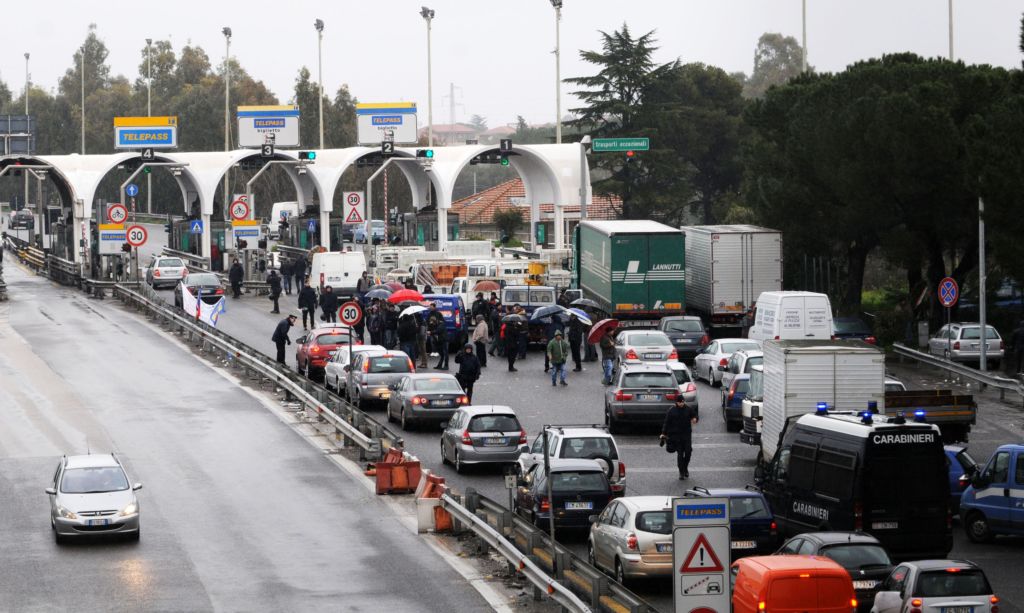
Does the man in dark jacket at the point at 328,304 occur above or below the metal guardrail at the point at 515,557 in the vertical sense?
above

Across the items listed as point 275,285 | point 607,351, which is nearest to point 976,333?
point 607,351

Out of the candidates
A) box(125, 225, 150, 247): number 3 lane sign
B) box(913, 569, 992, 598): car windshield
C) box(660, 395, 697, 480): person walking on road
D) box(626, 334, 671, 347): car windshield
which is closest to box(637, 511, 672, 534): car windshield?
box(913, 569, 992, 598): car windshield

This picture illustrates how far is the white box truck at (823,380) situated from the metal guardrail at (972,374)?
11.6 meters

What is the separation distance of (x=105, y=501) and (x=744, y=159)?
45.0 m

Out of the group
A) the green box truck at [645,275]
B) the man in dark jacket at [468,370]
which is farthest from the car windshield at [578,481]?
the green box truck at [645,275]

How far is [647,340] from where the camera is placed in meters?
42.4

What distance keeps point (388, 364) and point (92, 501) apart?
1302 centimetres

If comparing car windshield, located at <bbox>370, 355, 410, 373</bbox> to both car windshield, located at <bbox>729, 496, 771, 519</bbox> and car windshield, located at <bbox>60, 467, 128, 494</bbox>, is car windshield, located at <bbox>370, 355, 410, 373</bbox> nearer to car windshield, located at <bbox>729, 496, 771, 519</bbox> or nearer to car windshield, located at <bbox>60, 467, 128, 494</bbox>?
car windshield, located at <bbox>60, 467, 128, 494</bbox>

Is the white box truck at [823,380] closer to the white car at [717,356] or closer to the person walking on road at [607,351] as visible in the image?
the white car at [717,356]

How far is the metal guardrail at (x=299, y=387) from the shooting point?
30.8m

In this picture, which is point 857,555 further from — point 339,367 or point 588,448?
point 339,367

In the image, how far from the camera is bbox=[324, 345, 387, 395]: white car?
38.4 meters

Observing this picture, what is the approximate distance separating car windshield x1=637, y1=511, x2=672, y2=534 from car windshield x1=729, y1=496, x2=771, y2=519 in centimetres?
131

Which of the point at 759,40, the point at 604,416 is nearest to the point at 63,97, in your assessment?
the point at 759,40
